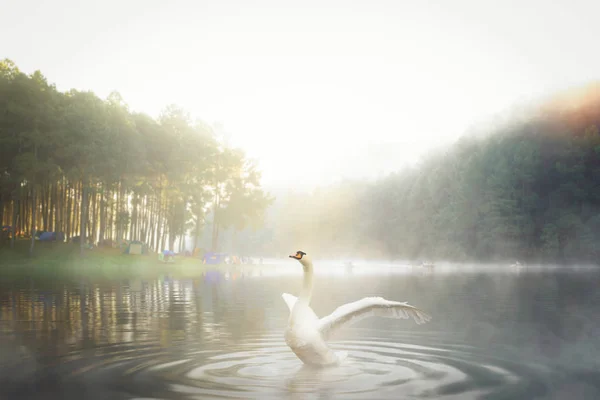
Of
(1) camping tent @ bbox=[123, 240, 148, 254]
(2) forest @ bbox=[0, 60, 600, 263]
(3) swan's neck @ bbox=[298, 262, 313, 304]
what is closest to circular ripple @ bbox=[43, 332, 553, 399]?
(3) swan's neck @ bbox=[298, 262, 313, 304]

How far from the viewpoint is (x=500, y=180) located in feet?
323

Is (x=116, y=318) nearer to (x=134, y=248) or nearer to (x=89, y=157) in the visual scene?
(x=89, y=157)

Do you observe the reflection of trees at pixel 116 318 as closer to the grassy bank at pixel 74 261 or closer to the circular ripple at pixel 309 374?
the circular ripple at pixel 309 374

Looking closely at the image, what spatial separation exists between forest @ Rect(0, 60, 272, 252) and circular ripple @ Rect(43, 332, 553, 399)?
47189 mm

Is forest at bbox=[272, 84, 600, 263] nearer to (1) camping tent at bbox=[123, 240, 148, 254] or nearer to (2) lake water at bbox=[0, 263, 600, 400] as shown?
(1) camping tent at bbox=[123, 240, 148, 254]

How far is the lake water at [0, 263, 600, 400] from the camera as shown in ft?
28.7

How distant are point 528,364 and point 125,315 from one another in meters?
12.5

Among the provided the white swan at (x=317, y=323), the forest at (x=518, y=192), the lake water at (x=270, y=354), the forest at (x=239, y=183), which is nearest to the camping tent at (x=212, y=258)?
the forest at (x=239, y=183)

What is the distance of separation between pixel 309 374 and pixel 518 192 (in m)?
93.8

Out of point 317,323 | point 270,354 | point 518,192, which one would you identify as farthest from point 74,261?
point 518,192

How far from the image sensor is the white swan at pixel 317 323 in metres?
10.3

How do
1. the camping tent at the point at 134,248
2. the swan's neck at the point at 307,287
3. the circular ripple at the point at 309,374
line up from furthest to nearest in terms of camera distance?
1. the camping tent at the point at 134,248
2. the swan's neck at the point at 307,287
3. the circular ripple at the point at 309,374

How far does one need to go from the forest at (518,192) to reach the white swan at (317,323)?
86.6 m

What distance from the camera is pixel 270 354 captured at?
12.3 meters
